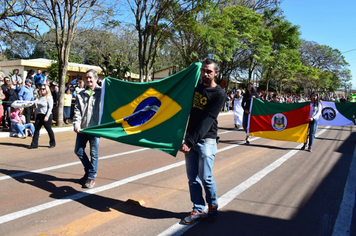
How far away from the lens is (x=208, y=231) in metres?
3.69

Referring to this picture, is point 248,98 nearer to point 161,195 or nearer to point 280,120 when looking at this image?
point 280,120

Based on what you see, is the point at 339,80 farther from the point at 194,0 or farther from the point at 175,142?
the point at 175,142

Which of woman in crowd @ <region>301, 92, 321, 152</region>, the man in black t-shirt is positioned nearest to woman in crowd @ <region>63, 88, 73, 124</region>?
woman in crowd @ <region>301, 92, 321, 152</region>

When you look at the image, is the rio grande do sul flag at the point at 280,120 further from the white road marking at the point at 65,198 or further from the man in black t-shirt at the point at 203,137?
the man in black t-shirt at the point at 203,137

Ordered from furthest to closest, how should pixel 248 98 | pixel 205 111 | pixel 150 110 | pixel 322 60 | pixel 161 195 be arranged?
pixel 322 60 < pixel 248 98 < pixel 161 195 < pixel 150 110 < pixel 205 111

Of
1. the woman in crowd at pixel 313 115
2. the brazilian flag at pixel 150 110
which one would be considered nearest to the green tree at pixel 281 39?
the woman in crowd at pixel 313 115

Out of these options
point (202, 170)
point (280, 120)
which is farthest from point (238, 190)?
point (280, 120)

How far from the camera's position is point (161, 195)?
4.87 metres

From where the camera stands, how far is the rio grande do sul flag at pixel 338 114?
12688 millimetres

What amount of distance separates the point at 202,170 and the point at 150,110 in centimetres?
131

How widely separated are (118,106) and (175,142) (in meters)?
1.42

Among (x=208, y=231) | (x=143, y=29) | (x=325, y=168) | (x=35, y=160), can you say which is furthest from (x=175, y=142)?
(x=143, y=29)

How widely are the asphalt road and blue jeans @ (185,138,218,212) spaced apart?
36cm

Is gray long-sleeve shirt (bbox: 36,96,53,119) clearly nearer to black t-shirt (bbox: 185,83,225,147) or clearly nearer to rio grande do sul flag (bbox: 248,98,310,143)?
black t-shirt (bbox: 185,83,225,147)
